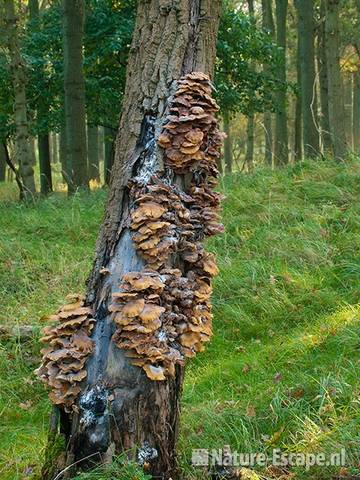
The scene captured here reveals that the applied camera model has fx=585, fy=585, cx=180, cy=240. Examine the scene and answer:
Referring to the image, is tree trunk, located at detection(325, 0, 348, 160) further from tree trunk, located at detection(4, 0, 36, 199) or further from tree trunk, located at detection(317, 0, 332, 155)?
tree trunk, located at detection(4, 0, 36, 199)

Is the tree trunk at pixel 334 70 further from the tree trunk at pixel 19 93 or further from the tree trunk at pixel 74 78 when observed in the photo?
the tree trunk at pixel 19 93

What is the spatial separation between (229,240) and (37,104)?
8818 millimetres

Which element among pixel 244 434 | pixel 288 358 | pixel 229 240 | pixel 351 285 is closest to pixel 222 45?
pixel 229 240

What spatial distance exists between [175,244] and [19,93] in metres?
8.98

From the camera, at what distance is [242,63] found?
45.5ft

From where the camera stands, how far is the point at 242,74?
1396cm

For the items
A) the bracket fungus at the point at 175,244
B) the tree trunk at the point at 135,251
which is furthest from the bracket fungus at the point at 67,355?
the bracket fungus at the point at 175,244

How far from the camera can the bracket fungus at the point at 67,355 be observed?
286 centimetres

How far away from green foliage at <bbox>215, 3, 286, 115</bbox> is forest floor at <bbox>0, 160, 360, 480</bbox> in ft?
16.9

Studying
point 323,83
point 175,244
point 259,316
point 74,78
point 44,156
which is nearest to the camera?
point 175,244

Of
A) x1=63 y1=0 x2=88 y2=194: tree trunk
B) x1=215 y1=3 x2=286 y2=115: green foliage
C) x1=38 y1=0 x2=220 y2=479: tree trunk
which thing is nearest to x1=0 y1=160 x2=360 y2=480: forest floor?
x1=38 y1=0 x2=220 y2=479: tree trunk

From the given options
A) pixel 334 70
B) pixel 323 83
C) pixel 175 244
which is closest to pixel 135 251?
pixel 175 244

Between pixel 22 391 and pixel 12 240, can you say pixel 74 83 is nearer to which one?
pixel 12 240

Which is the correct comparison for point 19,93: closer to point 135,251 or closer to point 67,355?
point 135,251
